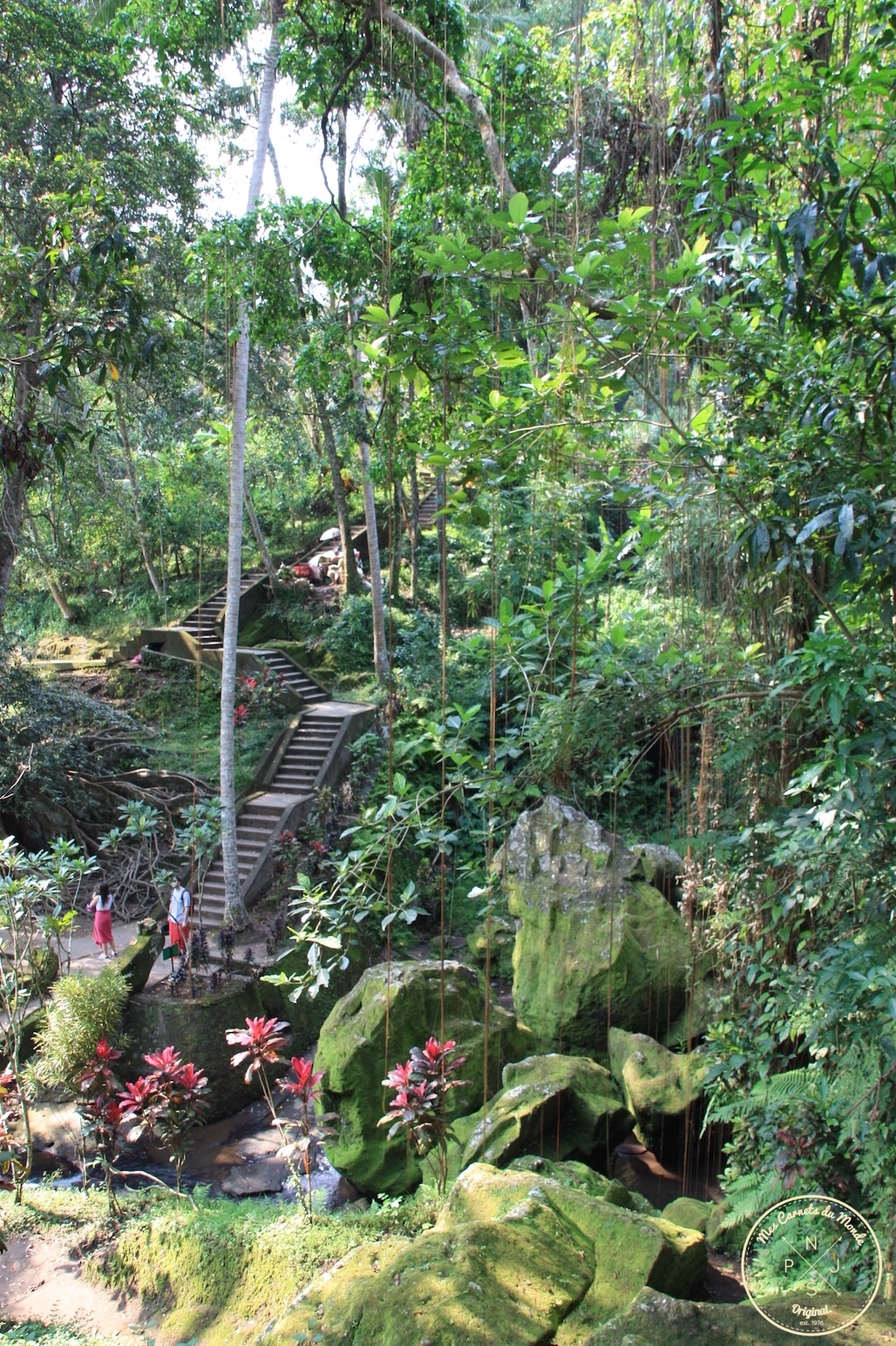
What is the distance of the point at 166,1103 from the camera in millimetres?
4562

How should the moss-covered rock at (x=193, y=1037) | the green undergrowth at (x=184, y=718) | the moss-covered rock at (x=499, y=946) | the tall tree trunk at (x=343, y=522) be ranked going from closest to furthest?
the moss-covered rock at (x=193, y=1037) < the moss-covered rock at (x=499, y=946) < the green undergrowth at (x=184, y=718) < the tall tree trunk at (x=343, y=522)

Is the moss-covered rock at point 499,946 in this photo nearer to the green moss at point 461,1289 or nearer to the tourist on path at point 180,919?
the tourist on path at point 180,919

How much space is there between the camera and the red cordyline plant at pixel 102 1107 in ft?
15.1

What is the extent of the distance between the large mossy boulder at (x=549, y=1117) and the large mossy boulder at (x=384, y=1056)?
276 mm

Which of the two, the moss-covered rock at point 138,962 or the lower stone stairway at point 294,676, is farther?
the lower stone stairway at point 294,676

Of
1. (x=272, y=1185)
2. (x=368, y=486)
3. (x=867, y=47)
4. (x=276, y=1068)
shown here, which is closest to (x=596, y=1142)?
(x=272, y=1185)

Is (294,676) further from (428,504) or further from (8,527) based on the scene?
(428,504)

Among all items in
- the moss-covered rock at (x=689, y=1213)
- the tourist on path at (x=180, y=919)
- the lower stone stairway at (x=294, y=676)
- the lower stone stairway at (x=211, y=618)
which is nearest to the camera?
the moss-covered rock at (x=689, y=1213)

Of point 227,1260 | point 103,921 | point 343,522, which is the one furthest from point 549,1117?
point 343,522

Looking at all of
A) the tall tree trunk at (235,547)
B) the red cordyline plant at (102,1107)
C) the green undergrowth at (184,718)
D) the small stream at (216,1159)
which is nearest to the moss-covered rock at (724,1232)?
the small stream at (216,1159)

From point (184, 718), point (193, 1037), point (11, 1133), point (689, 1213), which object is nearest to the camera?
point (689, 1213)

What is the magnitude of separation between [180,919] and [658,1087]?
4.13 metres

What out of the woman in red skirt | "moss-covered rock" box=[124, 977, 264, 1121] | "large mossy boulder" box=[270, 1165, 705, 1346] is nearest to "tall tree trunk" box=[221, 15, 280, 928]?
the woman in red skirt

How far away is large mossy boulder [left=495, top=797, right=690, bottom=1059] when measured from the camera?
18.6 feet
